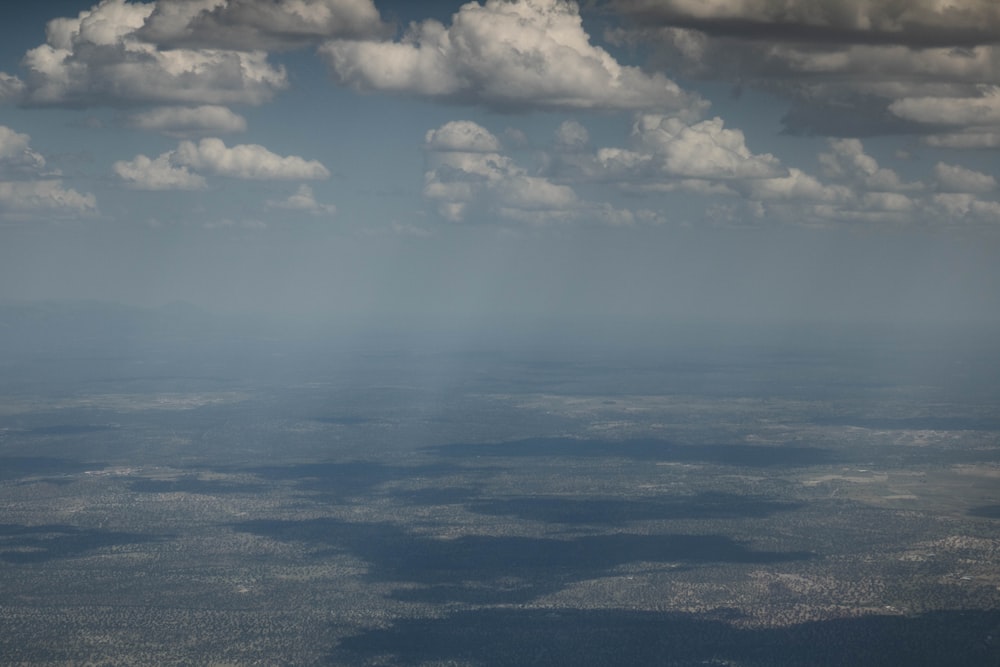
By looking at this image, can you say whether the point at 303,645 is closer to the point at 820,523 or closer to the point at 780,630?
the point at 780,630

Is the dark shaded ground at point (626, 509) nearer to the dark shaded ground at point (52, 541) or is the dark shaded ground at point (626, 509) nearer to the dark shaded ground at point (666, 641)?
the dark shaded ground at point (666, 641)

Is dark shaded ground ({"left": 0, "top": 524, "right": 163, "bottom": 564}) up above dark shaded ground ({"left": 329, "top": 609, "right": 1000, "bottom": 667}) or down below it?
above

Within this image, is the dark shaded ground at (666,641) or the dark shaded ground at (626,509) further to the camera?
the dark shaded ground at (626,509)

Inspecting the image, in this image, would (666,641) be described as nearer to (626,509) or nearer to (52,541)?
(626,509)

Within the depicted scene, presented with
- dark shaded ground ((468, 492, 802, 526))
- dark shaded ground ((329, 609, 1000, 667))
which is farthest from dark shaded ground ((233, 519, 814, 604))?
dark shaded ground ((468, 492, 802, 526))

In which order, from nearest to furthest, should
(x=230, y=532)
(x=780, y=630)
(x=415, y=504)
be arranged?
1. (x=780, y=630)
2. (x=230, y=532)
3. (x=415, y=504)

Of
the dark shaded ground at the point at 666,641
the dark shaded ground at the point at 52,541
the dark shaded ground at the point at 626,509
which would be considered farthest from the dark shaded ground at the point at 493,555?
the dark shaded ground at the point at 52,541

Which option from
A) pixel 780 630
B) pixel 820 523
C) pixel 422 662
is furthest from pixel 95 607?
pixel 820 523

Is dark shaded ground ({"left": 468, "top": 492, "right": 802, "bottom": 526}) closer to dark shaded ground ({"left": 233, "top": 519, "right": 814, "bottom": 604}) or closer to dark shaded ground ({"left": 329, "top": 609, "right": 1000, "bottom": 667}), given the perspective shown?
dark shaded ground ({"left": 233, "top": 519, "right": 814, "bottom": 604})
